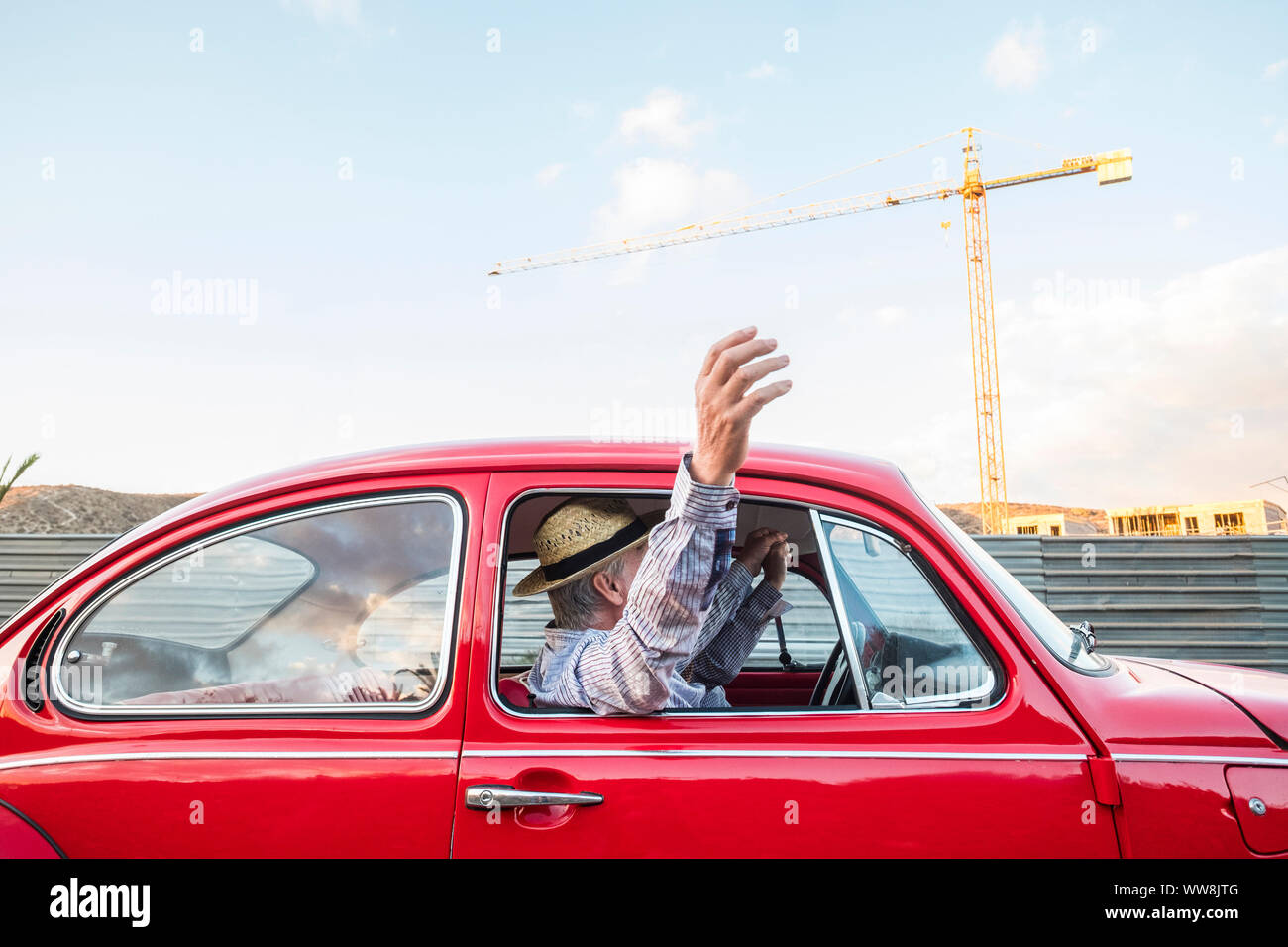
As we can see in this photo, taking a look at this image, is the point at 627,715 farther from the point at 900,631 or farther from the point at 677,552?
the point at 900,631

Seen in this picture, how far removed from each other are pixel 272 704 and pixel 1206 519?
62504 millimetres

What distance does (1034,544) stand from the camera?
9.89 meters

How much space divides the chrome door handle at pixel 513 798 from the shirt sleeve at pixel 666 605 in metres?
0.20

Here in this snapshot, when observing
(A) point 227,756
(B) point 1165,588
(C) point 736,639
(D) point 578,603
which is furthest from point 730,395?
(B) point 1165,588

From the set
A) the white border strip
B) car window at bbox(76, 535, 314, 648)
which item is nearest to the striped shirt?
the white border strip

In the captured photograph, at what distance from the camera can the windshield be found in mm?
2002

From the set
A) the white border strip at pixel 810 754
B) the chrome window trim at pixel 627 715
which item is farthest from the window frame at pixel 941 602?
the white border strip at pixel 810 754

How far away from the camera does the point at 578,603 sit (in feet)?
7.95

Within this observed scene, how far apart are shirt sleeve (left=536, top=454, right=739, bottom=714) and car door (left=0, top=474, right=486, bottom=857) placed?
354 millimetres

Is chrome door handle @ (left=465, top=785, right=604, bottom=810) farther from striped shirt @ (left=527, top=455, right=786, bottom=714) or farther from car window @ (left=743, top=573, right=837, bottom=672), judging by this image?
car window @ (left=743, top=573, right=837, bottom=672)

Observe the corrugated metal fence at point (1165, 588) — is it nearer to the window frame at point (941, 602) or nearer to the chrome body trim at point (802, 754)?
the window frame at point (941, 602)

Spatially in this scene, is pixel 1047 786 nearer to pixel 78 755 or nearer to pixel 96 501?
pixel 78 755

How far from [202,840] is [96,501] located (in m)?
41.5
